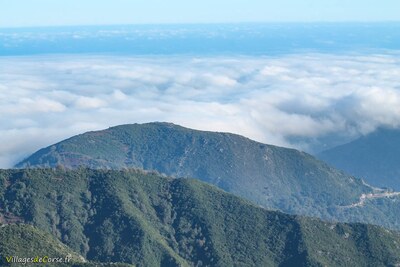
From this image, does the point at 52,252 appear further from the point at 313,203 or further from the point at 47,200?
the point at 313,203

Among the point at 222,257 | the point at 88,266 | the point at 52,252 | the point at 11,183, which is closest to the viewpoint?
the point at 88,266

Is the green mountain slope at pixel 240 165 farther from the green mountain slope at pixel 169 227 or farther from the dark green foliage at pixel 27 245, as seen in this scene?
the dark green foliage at pixel 27 245

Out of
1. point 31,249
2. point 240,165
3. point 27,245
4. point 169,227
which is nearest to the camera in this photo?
point 31,249

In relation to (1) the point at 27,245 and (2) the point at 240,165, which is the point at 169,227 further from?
(2) the point at 240,165

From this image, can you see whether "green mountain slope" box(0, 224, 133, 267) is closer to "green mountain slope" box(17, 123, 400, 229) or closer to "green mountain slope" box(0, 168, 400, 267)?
"green mountain slope" box(0, 168, 400, 267)

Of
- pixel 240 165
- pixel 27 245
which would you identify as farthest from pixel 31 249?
pixel 240 165

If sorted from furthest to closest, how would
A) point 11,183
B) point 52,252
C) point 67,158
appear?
point 67,158 < point 11,183 < point 52,252

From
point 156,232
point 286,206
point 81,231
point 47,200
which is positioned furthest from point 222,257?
point 286,206
